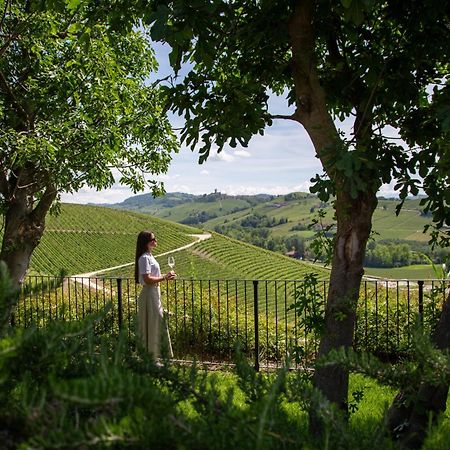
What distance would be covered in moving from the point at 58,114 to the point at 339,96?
5641 mm

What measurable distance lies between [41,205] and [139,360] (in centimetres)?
929

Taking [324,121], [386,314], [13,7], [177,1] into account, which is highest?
[13,7]

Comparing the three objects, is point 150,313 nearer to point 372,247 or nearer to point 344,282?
point 344,282

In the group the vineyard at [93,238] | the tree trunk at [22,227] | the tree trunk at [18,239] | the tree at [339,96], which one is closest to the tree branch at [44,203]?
the tree trunk at [22,227]

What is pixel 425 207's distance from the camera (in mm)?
3424

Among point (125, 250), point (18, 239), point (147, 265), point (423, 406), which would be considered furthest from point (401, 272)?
point (423, 406)

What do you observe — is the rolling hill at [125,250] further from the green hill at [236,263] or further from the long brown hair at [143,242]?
the long brown hair at [143,242]

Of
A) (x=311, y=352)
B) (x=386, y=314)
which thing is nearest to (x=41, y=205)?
(x=311, y=352)

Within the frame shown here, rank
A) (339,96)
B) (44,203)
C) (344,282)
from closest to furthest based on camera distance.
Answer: (344,282)
(339,96)
(44,203)

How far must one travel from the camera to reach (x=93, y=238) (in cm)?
7531

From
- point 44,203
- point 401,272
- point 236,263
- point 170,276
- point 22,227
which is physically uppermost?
point 44,203

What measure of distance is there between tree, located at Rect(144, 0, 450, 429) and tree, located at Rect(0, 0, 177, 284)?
430cm

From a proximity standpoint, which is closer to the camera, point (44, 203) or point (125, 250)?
point (44, 203)

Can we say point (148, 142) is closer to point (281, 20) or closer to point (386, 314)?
point (386, 314)
